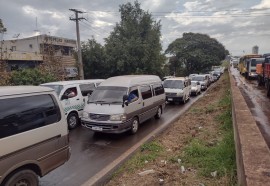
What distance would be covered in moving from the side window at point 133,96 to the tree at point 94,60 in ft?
56.1

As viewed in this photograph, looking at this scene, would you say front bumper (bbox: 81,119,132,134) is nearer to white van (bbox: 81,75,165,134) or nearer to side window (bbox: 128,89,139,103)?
white van (bbox: 81,75,165,134)

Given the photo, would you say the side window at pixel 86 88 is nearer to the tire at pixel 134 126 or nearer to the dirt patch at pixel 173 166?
the tire at pixel 134 126

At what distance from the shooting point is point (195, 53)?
5369 cm

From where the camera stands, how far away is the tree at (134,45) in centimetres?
2727

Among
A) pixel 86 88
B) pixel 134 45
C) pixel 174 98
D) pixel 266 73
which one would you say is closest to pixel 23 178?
pixel 86 88

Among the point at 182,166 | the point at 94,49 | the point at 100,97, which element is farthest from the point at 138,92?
the point at 94,49

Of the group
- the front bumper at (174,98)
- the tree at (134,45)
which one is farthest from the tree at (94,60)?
the front bumper at (174,98)

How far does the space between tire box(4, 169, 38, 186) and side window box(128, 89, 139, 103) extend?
17.1ft

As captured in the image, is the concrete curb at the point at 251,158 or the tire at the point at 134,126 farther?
the tire at the point at 134,126

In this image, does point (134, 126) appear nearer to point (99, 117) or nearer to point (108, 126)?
point (108, 126)

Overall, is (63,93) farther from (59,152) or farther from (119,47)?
(119,47)

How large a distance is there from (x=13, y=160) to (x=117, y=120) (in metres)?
4.73

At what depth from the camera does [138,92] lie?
10.3 metres

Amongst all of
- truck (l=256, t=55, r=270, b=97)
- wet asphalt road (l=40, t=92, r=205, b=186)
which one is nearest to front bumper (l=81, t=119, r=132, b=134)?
wet asphalt road (l=40, t=92, r=205, b=186)
